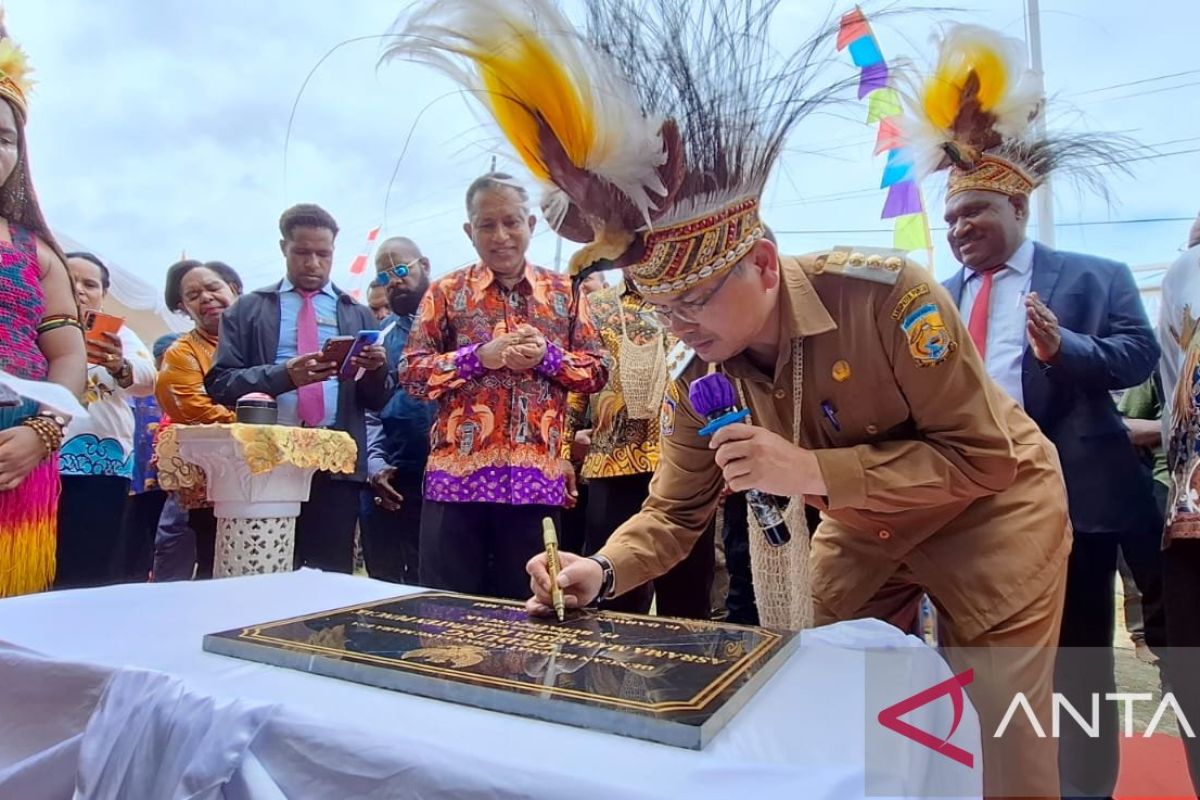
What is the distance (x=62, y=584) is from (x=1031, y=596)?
282 cm

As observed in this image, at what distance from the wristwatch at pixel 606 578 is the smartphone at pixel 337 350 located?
1.50m

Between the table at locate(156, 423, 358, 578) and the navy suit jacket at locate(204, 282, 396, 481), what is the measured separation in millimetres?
395

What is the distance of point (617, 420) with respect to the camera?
305cm

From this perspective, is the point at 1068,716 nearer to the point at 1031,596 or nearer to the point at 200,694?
the point at 1031,596

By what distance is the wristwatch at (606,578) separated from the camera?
150cm

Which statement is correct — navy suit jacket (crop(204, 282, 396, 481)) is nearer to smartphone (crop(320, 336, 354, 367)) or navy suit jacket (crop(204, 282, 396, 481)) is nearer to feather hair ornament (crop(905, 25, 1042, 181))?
smartphone (crop(320, 336, 354, 367))

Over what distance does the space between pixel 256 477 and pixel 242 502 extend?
0.09 meters

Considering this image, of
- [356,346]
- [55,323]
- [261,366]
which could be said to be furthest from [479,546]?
[55,323]

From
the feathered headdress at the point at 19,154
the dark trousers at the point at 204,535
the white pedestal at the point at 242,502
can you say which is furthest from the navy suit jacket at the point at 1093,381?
the dark trousers at the point at 204,535

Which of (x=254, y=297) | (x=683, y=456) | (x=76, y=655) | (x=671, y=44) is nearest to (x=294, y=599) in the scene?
(x=76, y=655)

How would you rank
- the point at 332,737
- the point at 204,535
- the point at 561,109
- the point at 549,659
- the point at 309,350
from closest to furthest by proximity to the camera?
the point at 332,737
the point at 549,659
the point at 561,109
the point at 309,350
the point at 204,535

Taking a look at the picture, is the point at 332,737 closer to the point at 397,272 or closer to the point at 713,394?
the point at 713,394

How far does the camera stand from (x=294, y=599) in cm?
151

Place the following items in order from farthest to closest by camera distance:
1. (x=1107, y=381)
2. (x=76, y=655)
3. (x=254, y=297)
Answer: (x=254, y=297) < (x=1107, y=381) < (x=76, y=655)
